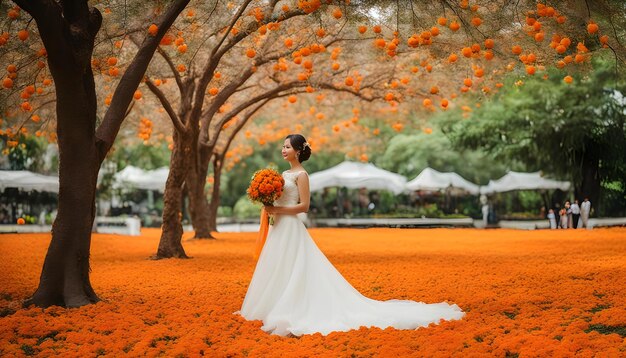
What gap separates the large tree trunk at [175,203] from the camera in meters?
16.7

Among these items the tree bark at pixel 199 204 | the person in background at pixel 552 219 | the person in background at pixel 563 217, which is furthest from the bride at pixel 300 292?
the person in background at pixel 552 219

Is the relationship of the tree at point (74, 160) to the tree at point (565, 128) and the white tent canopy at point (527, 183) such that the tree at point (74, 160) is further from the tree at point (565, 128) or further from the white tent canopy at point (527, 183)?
the white tent canopy at point (527, 183)

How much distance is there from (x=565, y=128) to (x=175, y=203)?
19.7 meters

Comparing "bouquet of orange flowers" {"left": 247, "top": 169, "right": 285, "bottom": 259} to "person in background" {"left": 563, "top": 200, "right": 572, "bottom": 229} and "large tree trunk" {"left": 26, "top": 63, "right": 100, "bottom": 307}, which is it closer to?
"large tree trunk" {"left": 26, "top": 63, "right": 100, "bottom": 307}

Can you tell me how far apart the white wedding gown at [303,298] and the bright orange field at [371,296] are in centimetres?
24

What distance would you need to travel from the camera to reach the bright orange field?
626 cm

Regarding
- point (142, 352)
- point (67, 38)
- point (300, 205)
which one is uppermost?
point (67, 38)

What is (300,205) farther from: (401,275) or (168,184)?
(168,184)

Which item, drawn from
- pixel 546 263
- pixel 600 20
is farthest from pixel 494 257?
pixel 600 20

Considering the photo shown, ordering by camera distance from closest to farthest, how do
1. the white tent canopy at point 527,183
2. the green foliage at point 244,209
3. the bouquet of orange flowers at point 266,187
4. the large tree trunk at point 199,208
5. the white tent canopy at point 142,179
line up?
the bouquet of orange flowers at point 266,187 → the large tree trunk at point 199,208 → the white tent canopy at point 527,183 → the white tent canopy at point 142,179 → the green foliage at point 244,209

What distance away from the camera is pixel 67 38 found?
816 centimetres

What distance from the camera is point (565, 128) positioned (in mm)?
29797

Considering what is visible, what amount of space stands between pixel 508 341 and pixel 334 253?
39.8 feet

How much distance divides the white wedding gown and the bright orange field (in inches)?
9.3
